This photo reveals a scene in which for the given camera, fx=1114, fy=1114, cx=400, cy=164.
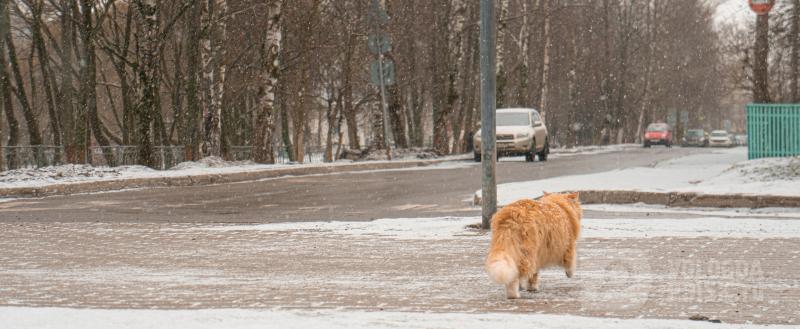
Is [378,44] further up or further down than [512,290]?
further up

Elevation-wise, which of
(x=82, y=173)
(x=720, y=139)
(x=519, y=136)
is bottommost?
(x=720, y=139)

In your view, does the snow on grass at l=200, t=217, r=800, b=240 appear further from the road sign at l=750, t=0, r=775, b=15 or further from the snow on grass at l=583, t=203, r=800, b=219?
the road sign at l=750, t=0, r=775, b=15

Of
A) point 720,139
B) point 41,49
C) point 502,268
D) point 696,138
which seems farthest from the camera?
point 720,139

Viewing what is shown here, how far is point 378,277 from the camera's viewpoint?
9.49 meters

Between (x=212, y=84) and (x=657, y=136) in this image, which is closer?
(x=212, y=84)

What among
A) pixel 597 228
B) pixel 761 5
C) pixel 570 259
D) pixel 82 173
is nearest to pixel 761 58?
pixel 761 5

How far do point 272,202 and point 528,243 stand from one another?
41.9 feet

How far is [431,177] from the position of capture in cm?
2872

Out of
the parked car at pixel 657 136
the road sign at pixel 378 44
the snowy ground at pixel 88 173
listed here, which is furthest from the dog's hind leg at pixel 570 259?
the parked car at pixel 657 136

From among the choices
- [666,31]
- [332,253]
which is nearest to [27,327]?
[332,253]

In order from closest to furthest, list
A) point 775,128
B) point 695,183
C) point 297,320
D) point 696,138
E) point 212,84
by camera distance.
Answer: point 297,320 < point 695,183 < point 775,128 < point 212,84 < point 696,138

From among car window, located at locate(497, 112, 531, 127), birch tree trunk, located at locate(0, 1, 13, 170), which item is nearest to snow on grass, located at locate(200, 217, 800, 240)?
birch tree trunk, located at locate(0, 1, 13, 170)

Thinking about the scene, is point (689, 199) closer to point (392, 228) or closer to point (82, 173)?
point (392, 228)

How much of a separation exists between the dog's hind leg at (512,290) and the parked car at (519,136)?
3036 cm
